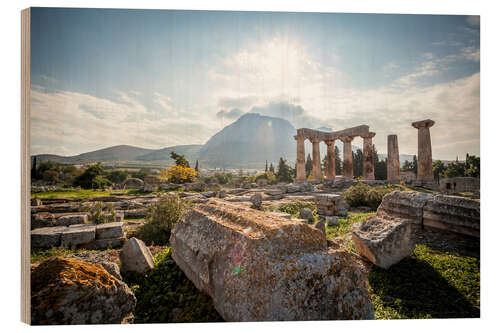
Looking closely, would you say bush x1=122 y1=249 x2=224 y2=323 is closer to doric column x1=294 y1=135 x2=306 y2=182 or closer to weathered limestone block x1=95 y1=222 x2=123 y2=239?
weathered limestone block x1=95 y1=222 x2=123 y2=239

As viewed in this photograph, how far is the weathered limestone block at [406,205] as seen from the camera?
5.20 meters

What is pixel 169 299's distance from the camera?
301cm

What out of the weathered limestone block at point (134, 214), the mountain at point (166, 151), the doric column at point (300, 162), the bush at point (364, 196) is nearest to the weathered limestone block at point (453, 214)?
the bush at point (364, 196)

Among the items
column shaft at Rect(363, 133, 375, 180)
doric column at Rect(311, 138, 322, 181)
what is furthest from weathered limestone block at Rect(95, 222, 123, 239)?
column shaft at Rect(363, 133, 375, 180)

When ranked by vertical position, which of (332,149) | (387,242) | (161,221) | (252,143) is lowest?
(161,221)

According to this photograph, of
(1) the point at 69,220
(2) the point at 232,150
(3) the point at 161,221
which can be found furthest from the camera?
(2) the point at 232,150

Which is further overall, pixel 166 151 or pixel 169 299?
pixel 166 151

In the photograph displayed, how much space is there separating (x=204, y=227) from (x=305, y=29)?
451cm

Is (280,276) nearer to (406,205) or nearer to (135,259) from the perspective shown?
(135,259)

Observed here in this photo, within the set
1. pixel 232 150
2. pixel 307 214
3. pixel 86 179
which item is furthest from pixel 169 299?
pixel 232 150

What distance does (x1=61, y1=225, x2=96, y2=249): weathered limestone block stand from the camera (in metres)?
4.88

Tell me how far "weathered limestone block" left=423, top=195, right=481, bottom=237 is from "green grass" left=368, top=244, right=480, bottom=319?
77 centimetres

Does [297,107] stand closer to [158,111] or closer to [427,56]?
[427,56]

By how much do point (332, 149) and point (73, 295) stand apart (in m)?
24.4
